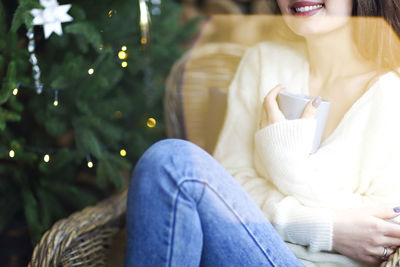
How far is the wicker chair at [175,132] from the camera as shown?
2.63ft

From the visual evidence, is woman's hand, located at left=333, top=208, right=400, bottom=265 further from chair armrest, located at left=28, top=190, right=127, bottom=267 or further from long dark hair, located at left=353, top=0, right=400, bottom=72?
chair armrest, located at left=28, top=190, right=127, bottom=267

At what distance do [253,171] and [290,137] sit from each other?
16 cm

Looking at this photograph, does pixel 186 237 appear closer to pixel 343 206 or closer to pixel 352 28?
pixel 343 206

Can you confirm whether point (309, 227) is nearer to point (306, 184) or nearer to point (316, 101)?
point (306, 184)

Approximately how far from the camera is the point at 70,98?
1.00 m

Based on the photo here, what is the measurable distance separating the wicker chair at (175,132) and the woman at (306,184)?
0.34 feet

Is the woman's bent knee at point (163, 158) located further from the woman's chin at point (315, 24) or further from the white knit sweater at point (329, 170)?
the woman's chin at point (315, 24)

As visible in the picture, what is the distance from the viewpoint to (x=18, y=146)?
96 centimetres

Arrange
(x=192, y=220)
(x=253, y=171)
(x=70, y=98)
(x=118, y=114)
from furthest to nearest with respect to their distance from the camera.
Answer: (x=118, y=114) < (x=70, y=98) < (x=253, y=171) < (x=192, y=220)

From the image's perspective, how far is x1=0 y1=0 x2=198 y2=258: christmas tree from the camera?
2.88ft

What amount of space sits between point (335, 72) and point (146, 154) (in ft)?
1.25

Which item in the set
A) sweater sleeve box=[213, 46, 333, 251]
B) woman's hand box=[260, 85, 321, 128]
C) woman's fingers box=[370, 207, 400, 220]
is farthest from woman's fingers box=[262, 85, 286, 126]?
woman's fingers box=[370, 207, 400, 220]

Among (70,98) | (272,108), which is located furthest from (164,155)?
(70,98)

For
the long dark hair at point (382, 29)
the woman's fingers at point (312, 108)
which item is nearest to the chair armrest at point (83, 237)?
the woman's fingers at point (312, 108)
